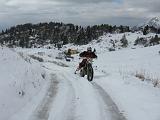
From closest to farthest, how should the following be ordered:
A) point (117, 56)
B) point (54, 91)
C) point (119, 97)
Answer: point (119, 97) → point (54, 91) → point (117, 56)

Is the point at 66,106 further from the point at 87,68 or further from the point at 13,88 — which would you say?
the point at 87,68

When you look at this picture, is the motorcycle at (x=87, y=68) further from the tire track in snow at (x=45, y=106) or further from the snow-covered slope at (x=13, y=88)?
the tire track in snow at (x=45, y=106)

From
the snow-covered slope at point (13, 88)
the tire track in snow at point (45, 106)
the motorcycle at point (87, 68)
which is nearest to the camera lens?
the tire track in snow at point (45, 106)

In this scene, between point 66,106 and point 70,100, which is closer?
point 66,106

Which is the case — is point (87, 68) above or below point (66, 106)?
below

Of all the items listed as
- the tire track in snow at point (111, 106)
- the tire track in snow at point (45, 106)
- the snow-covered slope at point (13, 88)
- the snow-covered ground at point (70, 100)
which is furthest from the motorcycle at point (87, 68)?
the tire track in snow at point (45, 106)

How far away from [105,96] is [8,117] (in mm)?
4867

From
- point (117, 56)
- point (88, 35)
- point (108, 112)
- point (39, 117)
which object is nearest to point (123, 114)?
point (108, 112)

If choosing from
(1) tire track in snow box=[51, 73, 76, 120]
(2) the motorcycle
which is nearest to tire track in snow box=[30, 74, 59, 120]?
(1) tire track in snow box=[51, 73, 76, 120]

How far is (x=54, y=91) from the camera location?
14.7m

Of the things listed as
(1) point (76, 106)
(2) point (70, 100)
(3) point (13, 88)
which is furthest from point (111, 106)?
(3) point (13, 88)

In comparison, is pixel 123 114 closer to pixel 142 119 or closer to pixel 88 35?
pixel 142 119

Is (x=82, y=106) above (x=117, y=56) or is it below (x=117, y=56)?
above

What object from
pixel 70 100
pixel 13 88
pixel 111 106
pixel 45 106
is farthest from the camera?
pixel 70 100
